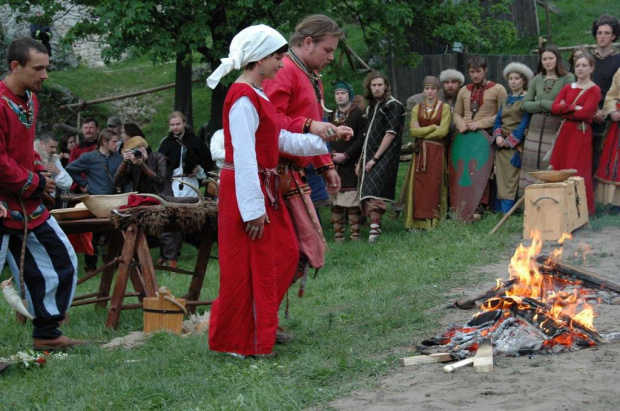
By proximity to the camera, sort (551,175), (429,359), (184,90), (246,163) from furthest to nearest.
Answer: (184,90) < (551,175) < (246,163) < (429,359)

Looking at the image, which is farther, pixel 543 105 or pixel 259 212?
pixel 543 105

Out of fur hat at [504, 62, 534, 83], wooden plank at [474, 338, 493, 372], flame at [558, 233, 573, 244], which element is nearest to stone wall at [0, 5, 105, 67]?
fur hat at [504, 62, 534, 83]

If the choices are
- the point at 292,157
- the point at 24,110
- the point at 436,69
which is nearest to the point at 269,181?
the point at 292,157

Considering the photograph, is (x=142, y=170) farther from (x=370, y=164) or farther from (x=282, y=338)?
(x=282, y=338)

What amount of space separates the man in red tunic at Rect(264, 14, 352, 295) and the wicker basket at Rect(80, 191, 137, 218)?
208 centimetres

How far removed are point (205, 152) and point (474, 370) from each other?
675 centimetres

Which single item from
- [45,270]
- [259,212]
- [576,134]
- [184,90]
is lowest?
[45,270]

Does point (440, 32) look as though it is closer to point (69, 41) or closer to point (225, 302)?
point (69, 41)

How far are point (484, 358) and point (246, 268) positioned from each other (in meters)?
1.51

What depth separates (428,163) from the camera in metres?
11.0

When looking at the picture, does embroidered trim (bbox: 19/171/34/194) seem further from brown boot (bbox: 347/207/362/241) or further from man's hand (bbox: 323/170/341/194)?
brown boot (bbox: 347/207/362/241)

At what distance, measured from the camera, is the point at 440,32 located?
542 inches

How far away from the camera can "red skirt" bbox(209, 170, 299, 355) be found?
17.7 feet

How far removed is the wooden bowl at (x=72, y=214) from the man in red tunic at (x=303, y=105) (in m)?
2.48
